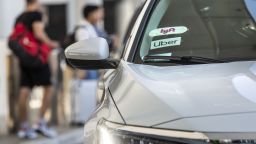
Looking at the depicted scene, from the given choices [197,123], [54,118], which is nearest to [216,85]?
[197,123]

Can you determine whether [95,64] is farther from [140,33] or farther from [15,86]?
[15,86]

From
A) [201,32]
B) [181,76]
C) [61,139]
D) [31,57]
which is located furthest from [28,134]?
[181,76]

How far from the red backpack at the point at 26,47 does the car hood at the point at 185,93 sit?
473cm

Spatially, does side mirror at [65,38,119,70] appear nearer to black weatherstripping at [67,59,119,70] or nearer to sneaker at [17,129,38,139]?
black weatherstripping at [67,59,119,70]

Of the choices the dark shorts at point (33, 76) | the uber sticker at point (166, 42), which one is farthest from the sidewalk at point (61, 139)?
the uber sticker at point (166, 42)

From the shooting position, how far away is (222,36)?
3.81 metres

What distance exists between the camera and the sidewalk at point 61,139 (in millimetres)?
7849

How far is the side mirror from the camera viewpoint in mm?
3684

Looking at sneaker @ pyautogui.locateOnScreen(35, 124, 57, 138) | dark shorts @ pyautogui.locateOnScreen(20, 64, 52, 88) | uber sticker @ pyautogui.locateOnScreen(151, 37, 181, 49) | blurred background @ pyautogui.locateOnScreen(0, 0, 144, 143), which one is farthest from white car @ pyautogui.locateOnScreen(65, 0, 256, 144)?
sneaker @ pyautogui.locateOnScreen(35, 124, 57, 138)

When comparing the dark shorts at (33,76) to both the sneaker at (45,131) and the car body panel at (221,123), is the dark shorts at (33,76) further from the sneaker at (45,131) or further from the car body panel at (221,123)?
the car body panel at (221,123)

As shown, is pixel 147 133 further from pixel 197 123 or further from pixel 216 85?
pixel 216 85

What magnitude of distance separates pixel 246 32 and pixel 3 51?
532 centimetres

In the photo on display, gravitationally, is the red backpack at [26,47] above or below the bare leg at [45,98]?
above

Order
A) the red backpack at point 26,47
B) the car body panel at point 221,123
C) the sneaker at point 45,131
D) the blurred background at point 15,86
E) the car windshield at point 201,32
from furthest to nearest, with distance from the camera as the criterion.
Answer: the blurred background at point 15,86 → the sneaker at point 45,131 → the red backpack at point 26,47 → the car windshield at point 201,32 → the car body panel at point 221,123
